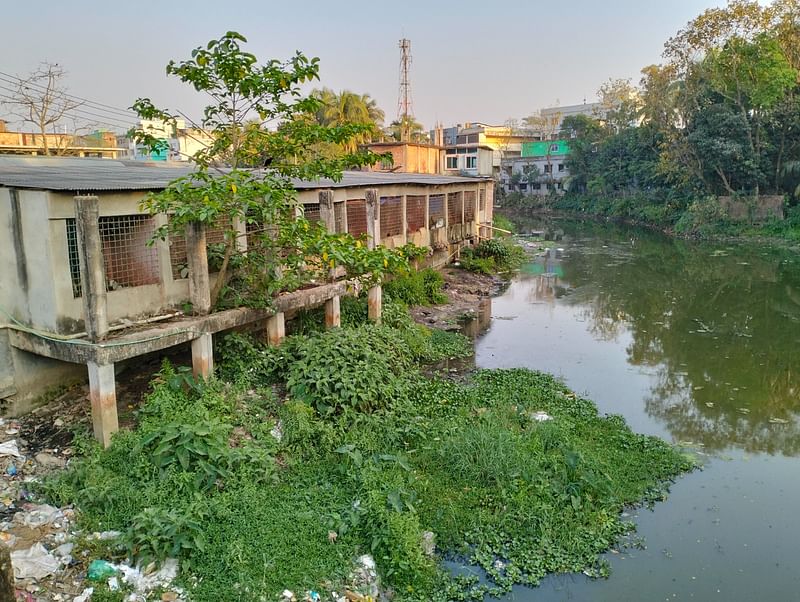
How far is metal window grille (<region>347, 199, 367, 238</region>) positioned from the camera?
37.4 ft

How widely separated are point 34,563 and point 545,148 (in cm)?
4498

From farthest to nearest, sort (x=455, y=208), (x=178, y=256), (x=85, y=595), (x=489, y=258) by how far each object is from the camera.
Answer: (x=489, y=258) < (x=455, y=208) < (x=178, y=256) < (x=85, y=595)

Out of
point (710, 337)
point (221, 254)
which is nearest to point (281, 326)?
point (221, 254)

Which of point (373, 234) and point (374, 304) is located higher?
point (373, 234)

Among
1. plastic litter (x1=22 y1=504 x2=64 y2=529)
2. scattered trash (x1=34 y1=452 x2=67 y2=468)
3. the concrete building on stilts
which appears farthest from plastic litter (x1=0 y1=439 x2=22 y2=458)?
plastic litter (x1=22 y1=504 x2=64 y2=529)

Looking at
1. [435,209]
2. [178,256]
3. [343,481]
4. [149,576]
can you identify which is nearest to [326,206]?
[178,256]

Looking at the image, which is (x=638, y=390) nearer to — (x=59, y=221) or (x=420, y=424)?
(x=420, y=424)

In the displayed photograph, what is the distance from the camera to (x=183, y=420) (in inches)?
212

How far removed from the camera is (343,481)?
5.38 meters

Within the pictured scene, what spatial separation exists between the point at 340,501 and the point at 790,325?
11051 mm

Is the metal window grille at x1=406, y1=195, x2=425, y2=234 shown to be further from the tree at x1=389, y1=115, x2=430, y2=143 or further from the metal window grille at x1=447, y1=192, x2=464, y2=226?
the tree at x1=389, y1=115, x2=430, y2=143

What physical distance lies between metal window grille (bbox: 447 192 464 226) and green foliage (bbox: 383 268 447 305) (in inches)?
140

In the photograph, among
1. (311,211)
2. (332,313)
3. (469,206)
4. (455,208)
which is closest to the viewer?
(332,313)

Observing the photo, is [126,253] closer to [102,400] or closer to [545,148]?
[102,400]
